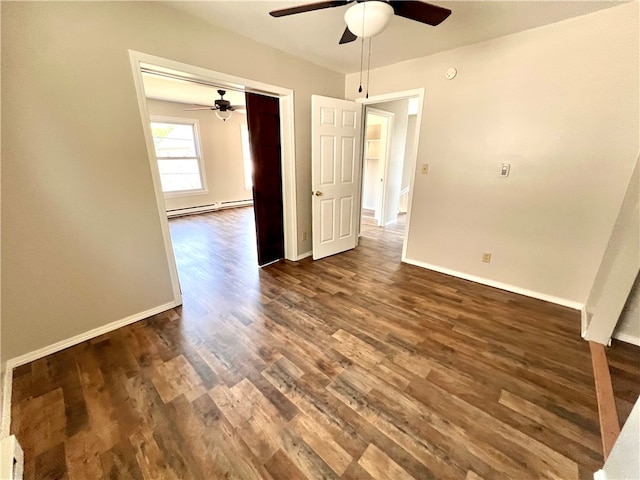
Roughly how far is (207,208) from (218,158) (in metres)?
1.29

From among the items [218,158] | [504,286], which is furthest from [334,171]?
[218,158]

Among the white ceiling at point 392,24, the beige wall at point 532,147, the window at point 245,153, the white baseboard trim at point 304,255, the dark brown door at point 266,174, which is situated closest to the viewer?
the white ceiling at point 392,24

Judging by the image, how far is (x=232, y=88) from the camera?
250 centimetres

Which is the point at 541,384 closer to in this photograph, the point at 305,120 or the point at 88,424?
the point at 88,424

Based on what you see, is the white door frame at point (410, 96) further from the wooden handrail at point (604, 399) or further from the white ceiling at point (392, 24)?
the wooden handrail at point (604, 399)

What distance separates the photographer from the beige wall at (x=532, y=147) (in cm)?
198

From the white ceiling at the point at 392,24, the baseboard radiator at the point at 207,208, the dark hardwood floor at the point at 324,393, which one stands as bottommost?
the dark hardwood floor at the point at 324,393

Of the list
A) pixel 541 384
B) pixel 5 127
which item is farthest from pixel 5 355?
pixel 541 384

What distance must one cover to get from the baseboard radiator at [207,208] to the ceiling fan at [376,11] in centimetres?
531

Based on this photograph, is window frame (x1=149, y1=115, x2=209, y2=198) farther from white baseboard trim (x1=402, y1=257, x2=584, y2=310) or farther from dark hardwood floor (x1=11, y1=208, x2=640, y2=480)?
white baseboard trim (x1=402, y1=257, x2=584, y2=310)

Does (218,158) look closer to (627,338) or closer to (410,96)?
(410,96)

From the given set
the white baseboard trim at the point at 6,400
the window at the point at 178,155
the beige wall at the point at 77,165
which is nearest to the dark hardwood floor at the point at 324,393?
the white baseboard trim at the point at 6,400

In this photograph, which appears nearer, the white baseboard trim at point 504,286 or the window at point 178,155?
the white baseboard trim at point 504,286

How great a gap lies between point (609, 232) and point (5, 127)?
4.36 m
